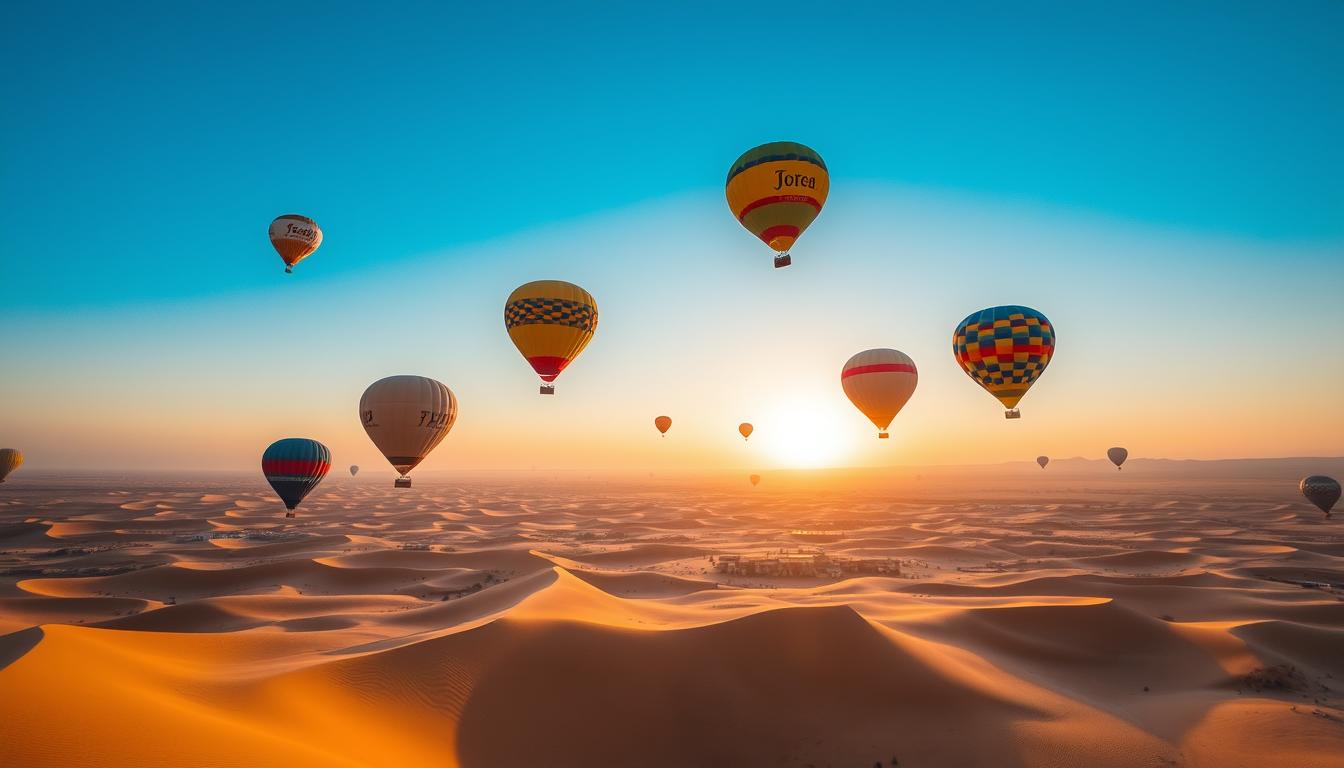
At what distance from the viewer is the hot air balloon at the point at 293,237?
111 ft

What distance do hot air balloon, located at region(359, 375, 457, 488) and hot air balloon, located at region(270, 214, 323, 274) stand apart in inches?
552

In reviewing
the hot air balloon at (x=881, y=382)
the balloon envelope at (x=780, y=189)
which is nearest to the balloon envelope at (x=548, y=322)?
the balloon envelope at (x=780, y=189)

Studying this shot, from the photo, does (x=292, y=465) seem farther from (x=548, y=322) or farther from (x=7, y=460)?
(x=7, y=460)

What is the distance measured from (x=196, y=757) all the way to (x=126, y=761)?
1.90 feet

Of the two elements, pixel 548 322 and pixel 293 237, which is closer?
pixel 548 322

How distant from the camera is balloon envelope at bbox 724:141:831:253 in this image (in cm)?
2347

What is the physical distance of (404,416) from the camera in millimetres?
25281

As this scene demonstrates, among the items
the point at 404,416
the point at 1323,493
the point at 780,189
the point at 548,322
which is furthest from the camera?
the point at 1323,493

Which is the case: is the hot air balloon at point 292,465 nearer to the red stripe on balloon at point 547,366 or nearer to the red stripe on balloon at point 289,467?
the red stripe on balloon at point 289,467

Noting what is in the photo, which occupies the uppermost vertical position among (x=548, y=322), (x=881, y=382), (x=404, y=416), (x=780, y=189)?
(x=780, y=189)

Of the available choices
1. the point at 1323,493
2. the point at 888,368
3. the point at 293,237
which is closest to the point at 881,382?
the point at 888,368

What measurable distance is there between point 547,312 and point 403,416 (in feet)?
24.7

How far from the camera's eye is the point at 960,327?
29766 millimetres

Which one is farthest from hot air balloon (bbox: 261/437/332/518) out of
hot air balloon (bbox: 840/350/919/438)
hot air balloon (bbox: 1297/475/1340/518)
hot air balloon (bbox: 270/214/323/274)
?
hot air balloon (bbox: 1297/475/1340/518)
